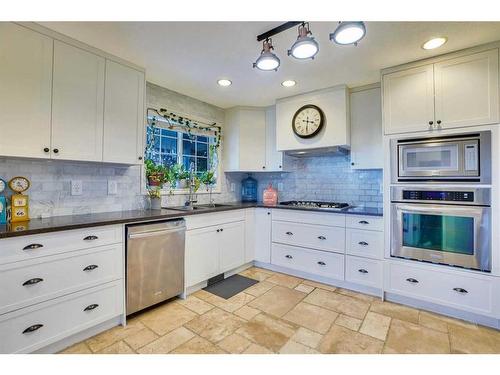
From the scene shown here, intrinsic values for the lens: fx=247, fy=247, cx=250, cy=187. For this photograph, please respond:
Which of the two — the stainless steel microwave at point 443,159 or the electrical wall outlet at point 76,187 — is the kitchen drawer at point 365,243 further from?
the electrical wall outlet at point 76,187

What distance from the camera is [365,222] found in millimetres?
2670

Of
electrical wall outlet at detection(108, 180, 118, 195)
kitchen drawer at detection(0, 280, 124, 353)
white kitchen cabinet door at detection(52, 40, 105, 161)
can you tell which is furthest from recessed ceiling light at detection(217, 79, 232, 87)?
kitchen drawer at detection(0, 280, 124, 353)

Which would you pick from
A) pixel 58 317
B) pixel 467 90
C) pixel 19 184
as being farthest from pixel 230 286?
pixel 467 90

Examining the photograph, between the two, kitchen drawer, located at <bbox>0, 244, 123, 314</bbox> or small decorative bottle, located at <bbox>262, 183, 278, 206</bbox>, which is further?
small decorative bottle, located at <bbox>262, 183, 278, 206</bbox>

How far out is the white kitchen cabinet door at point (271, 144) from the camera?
3.70 meters

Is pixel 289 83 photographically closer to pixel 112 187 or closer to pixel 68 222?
pixel 112 187

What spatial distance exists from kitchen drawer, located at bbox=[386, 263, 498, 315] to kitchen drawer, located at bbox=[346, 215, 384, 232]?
395 millimetres

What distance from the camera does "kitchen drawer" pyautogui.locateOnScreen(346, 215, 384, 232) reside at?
2.59 m

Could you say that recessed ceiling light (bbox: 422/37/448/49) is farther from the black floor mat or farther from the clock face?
the clock face

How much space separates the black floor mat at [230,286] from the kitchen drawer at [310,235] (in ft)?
2.17

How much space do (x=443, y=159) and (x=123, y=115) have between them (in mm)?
2972
